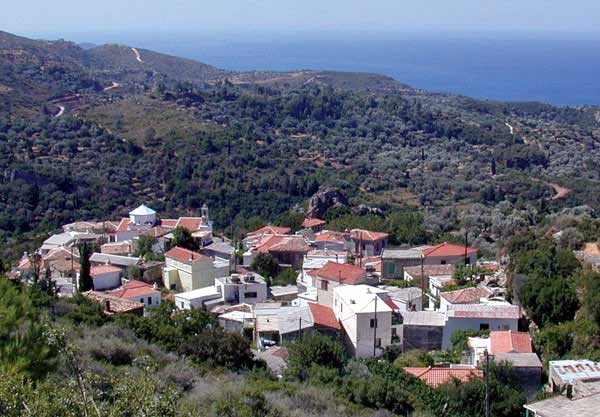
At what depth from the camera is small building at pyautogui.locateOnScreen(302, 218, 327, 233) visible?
3416cm

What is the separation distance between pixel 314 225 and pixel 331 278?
43.4ft

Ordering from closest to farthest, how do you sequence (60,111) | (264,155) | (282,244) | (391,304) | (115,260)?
(391,304), (115,260), (282,244), (264,155), (60,111)

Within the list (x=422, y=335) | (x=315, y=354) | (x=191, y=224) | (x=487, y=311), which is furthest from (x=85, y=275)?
(x=487, y=311)

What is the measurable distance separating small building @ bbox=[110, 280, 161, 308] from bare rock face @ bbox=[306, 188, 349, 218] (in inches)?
658

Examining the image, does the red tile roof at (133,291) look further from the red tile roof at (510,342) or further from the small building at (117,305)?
the red tile roof at (510,342)

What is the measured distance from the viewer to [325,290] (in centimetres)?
2122

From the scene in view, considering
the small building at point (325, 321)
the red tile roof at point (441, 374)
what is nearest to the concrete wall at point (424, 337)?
the small building at point (325, 321)

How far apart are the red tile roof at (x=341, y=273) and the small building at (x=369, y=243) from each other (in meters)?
6.21

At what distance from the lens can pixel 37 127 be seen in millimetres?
53844

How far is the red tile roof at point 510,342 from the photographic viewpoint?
617 inches

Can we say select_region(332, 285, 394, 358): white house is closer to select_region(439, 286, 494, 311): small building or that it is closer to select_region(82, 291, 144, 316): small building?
select_region(439, 286, 494, 311): small building

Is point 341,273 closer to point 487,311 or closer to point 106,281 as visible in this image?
point 487,311

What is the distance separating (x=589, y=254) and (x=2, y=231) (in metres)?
26.6

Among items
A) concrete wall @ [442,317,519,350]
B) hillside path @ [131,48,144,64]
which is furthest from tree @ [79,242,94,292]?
hillside path @ [131,48,144,64]
